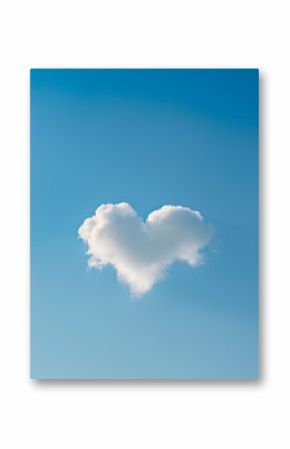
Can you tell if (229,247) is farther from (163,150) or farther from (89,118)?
(89,118)
